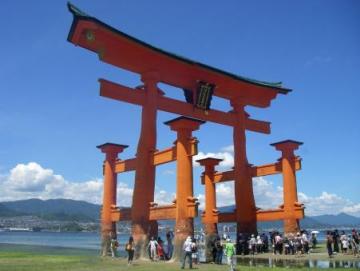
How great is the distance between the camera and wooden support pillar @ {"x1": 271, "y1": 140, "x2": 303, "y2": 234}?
92.9ft

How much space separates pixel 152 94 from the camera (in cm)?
2438

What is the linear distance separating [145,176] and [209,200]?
801cm

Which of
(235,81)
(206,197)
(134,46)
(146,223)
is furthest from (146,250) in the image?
(235,81)

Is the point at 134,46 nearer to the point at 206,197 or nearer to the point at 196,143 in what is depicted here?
the point at 196,143

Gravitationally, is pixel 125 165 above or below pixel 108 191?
above

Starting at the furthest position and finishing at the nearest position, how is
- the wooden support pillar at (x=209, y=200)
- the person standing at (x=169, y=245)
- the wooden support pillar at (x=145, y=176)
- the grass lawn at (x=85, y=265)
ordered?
the wooden support pillar at (x=209, y=200) < the person standing at (x=169, y=245) < the wooden support pillar at (x=145, y=176) < the grass lawn at (x=85, y=265)

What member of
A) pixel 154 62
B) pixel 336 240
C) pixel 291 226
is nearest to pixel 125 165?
pixel 154 62

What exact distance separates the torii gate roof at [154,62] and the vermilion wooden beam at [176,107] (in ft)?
4.62

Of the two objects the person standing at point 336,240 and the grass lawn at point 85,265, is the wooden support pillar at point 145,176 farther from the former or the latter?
the person standing at point 336,240

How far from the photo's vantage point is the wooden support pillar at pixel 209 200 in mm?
29219

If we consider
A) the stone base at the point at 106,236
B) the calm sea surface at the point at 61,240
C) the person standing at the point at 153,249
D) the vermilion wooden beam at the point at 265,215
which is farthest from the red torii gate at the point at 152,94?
the calm sea surface at the point at 61,240

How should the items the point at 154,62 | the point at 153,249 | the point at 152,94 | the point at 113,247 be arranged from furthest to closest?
the point at 113,247 < the point at 154,62 < the point at 152,94 < the point at 153,249

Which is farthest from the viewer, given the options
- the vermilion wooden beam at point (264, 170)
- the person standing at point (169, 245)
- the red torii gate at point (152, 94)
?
the vermilion wooden beam at point (264, 170)

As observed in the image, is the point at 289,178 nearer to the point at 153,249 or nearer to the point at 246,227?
the point at 246,227
